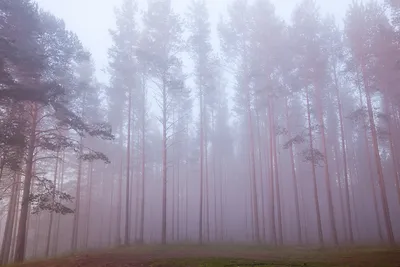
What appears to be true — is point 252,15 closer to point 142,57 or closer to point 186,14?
point 186,14

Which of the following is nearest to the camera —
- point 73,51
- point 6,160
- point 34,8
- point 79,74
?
point 6,160

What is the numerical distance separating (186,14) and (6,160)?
20.6 metres

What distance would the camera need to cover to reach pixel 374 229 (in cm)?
4272

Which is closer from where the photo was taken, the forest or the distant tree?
the forest

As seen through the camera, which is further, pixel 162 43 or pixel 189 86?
pixel 189 86

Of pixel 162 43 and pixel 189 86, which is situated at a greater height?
pixel 162 43

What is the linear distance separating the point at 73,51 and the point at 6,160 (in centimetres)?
900

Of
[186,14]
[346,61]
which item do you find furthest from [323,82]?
[186,14]

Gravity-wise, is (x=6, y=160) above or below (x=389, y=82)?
below

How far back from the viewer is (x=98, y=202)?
5025 centimetres

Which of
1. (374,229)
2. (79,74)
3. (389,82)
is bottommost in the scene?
(374,229)

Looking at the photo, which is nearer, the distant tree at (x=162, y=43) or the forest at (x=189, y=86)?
the forest at (x=189, y=86)

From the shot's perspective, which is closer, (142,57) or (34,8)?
(34,8)

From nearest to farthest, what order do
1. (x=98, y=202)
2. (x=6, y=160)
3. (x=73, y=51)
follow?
(x=6, y=160) → (x=73, y=51) → (x=98, y=202)
